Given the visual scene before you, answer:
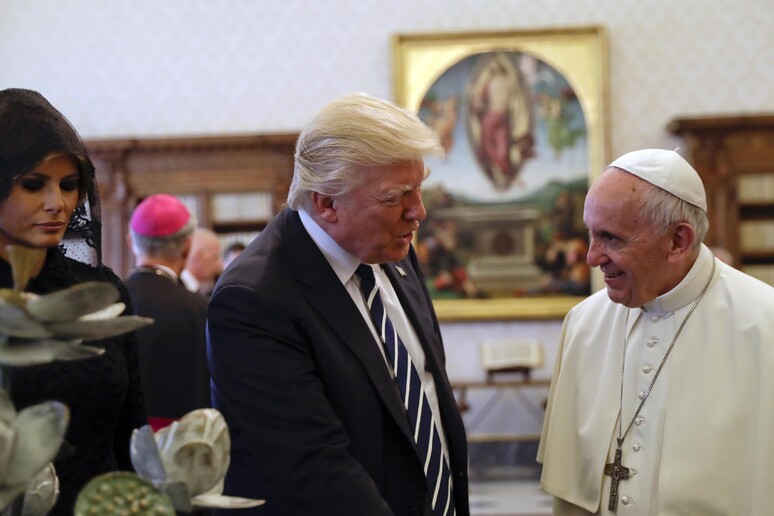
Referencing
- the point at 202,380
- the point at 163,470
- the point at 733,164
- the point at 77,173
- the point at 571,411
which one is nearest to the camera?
the point at 163,470

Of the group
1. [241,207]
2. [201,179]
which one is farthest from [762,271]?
[201,179]

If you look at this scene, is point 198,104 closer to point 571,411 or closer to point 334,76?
point 334,76

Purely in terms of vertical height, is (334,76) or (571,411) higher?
(334,76)

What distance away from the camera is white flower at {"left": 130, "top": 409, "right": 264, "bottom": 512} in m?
1.11

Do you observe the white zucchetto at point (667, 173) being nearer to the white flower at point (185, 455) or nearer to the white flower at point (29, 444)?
the white flower at point (185, 455)

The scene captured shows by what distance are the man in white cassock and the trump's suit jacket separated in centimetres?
56

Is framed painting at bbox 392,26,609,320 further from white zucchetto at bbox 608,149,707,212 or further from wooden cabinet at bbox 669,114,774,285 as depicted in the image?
white zucchetto at bbox 608,149,707,212

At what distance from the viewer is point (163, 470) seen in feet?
3.67

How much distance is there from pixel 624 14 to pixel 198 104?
434 centimetres

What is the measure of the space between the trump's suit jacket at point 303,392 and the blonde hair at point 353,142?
16 centimetres

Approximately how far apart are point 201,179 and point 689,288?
774 centimetres

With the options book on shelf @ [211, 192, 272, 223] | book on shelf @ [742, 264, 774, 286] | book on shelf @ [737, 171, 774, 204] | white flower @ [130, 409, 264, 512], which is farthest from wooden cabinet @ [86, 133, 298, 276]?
white flower @ [130, 409, 264, 512]

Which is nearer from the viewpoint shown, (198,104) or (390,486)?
(390,486)

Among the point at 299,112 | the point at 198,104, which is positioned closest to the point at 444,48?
the point at 299,112
